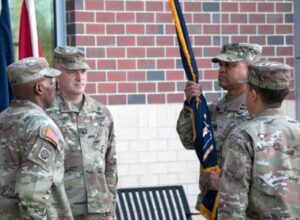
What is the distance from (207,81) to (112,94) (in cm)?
97

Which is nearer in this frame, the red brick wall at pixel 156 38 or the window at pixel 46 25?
the red brick wall at pixel 156 38

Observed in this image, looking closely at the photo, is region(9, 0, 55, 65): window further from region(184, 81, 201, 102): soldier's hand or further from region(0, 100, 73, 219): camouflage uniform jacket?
region(0, 100, 73, 219): camouflage uniform jacket

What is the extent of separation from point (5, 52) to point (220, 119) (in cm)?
166

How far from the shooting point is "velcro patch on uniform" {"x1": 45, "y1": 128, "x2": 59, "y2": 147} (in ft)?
19.1

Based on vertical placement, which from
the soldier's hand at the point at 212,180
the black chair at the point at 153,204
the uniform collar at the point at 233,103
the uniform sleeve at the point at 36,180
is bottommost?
the black chair at the point at 153,204

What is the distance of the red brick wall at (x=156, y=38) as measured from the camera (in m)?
8.90

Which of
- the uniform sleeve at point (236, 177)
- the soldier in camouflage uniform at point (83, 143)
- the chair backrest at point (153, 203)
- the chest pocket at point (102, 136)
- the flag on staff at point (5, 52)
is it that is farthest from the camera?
the chair backrest at point (153, 203)

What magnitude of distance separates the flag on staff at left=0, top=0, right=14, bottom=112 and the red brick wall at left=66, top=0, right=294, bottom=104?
4.20ft

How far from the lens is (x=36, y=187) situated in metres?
5.75

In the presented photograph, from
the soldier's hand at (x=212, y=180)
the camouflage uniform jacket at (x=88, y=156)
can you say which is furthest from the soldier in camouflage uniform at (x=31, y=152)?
the soldier's hand at (x=212, y=180)

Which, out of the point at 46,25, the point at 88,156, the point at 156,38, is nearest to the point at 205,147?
the point at 88,156

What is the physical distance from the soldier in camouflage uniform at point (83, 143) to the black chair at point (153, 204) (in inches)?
59.8

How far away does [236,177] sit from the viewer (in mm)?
5566

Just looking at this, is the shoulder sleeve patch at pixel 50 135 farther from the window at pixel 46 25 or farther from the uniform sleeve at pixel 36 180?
the window at pixel 46 25
